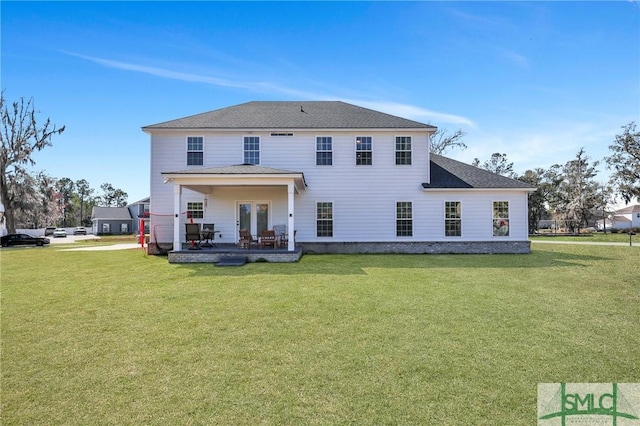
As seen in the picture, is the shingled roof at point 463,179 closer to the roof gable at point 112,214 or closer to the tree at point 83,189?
the roof gable at point 112,214

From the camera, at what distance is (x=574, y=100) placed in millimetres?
14375

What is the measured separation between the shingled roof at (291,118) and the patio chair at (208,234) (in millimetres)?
4710

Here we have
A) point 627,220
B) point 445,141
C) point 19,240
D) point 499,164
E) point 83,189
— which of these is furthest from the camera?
point 83,189

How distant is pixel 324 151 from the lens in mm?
16406

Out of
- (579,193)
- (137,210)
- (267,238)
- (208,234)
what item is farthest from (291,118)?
(137,210)

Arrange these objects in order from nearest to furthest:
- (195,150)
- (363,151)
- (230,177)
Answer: (230,177)
(195,150)
(363,151)

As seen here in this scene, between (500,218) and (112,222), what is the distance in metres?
60.0

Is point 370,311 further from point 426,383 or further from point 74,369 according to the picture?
point 74,369

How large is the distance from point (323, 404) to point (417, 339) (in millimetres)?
2132

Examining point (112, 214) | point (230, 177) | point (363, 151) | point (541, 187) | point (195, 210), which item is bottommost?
point (195, 210)

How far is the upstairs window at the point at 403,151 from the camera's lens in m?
16.5

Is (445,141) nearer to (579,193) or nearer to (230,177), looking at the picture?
(579,193)

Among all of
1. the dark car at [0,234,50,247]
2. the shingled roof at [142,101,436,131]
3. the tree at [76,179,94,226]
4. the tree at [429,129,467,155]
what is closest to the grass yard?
the shingled roof at [142,101,436,131]

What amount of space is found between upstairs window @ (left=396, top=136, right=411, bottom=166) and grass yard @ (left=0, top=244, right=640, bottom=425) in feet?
28.8
